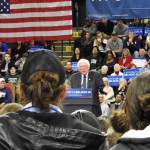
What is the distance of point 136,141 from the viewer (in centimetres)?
239

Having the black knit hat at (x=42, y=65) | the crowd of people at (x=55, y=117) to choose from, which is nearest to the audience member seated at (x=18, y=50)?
the crowd of people at (x=55, y=117)

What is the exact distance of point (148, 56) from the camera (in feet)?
59.2

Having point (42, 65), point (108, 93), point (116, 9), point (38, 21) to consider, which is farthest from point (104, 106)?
point (42, 65)

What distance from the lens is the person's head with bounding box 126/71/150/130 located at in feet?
8.04

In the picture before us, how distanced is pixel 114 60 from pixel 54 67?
15496 mm

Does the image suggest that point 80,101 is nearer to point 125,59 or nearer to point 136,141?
point 136,141

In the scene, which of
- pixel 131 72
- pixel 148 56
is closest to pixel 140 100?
pixel 131 72

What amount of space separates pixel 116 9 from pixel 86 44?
5.13ft

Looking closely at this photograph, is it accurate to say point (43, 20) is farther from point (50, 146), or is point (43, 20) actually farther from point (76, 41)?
point (76, 41)

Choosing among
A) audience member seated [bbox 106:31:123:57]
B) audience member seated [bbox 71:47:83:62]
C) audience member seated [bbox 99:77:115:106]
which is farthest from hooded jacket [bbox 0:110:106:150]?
audience member seated [bbox 106:31:123:57]

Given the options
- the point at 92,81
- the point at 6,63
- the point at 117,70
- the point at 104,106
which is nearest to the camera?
the point at 92,81

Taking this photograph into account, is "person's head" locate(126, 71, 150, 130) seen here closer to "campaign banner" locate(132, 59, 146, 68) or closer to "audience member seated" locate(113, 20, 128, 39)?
"campaign banner" locate(132, 59, 146, 68)

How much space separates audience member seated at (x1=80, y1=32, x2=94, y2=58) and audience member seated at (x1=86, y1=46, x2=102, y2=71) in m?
0.89

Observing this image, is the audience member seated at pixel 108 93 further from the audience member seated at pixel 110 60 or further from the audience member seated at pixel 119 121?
the audience member seated at pixel 119 121
